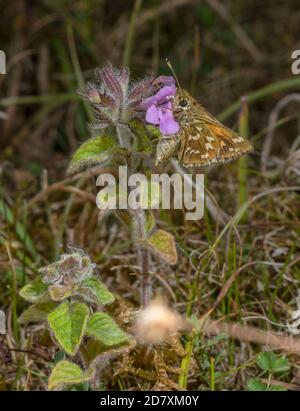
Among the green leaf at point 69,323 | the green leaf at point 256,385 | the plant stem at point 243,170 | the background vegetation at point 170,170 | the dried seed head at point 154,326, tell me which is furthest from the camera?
the plant stem at point 243,170

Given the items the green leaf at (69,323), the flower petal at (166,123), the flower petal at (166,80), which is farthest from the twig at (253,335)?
the flower petal at (166,80)

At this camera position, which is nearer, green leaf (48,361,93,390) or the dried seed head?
green leaf (48,361,93,390)

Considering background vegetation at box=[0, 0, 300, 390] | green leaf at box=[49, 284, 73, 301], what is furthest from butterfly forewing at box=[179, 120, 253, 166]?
green leaf at box=[49, 284, 73, 301]

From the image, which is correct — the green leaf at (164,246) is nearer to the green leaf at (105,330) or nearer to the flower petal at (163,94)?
the green leaf at (105,330)

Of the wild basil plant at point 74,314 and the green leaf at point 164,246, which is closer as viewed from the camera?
the wild basil plant at point 74,314

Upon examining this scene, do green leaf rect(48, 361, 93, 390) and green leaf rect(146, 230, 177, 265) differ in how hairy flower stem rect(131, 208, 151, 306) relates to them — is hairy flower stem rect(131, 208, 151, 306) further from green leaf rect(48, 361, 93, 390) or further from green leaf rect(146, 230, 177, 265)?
green leaf rect(48, 361, 93, 390)
